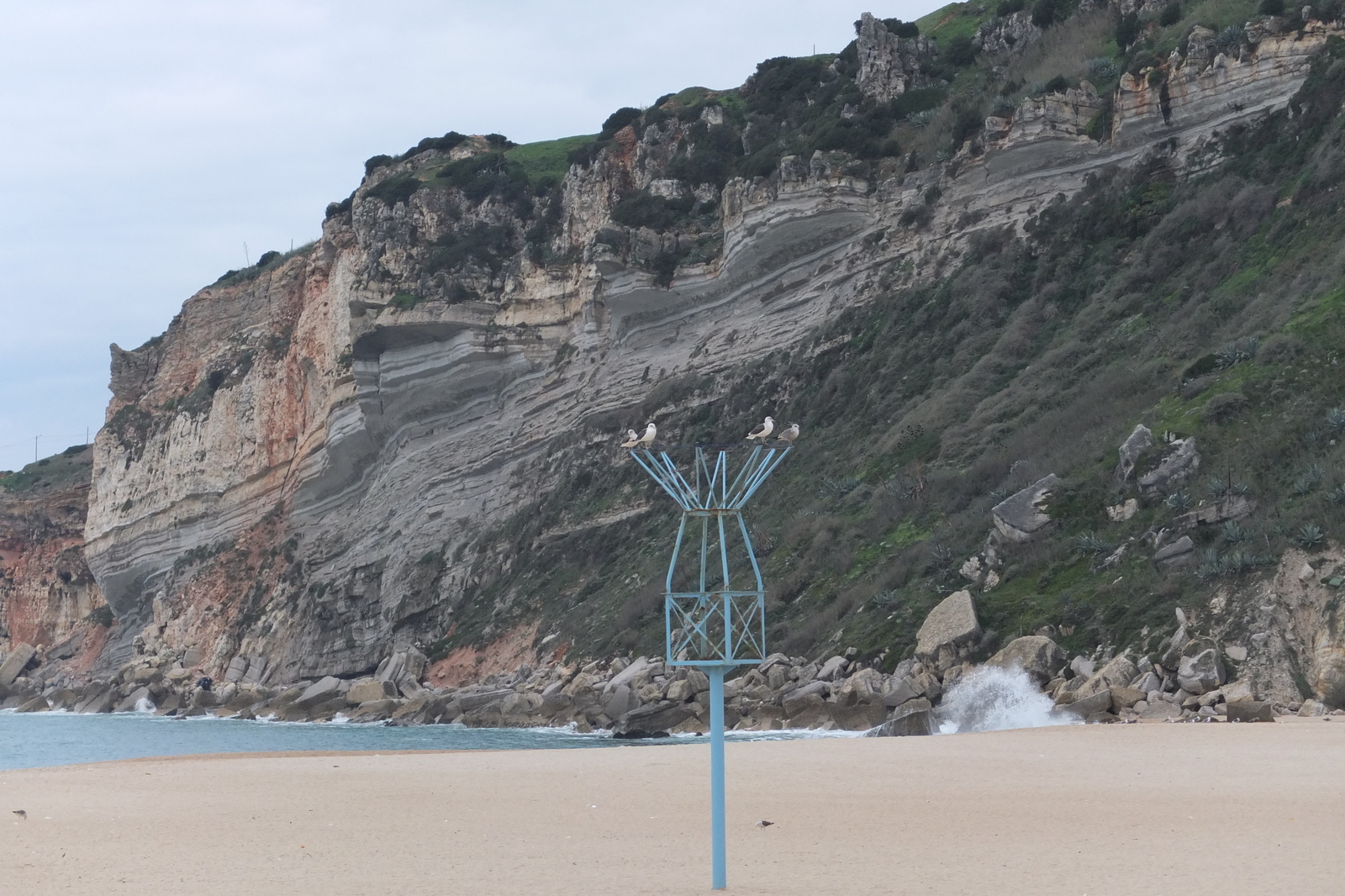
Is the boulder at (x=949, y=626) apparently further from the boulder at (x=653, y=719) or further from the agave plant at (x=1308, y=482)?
the agave plant at (x=1308, y=482)

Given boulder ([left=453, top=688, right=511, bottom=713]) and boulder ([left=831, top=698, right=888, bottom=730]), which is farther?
boulder ([left=453, top=688, right=511, bottom=713])

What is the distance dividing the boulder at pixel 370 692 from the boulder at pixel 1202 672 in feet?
88.2

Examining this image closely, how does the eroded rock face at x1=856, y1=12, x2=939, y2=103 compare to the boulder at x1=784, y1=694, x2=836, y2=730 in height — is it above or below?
above

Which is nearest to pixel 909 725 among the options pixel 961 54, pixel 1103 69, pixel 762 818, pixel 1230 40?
pixel 762 818

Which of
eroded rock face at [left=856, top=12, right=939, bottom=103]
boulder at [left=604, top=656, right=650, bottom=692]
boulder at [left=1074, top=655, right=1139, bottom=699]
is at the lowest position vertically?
boulder at [left=604, top=656, right=650, bottom=692]

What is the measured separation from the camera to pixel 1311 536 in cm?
1962

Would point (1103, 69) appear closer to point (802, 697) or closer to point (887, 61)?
point (887, 61)

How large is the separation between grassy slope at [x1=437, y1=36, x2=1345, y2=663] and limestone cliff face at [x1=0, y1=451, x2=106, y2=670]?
4148 cm

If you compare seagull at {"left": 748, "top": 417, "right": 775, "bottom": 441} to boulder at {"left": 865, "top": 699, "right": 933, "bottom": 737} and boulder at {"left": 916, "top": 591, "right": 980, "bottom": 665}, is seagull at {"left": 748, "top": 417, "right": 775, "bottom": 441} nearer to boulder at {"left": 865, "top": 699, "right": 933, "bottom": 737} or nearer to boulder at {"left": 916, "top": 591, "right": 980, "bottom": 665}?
boulder at {"left": 865, "top": 699, "right": 933, "bottom": 737}

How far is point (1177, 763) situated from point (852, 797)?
355 centimetres

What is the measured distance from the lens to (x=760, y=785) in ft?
46.5

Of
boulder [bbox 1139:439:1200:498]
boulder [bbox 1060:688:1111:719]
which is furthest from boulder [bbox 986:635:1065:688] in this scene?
boulder [bbox 1139:439:1200:498]

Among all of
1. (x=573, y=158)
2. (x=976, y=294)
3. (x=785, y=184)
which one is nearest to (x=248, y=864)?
(x=976, y=294)

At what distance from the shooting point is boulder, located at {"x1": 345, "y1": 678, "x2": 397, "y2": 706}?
4034 centimetres
